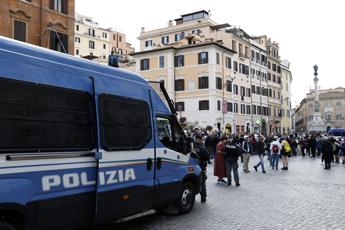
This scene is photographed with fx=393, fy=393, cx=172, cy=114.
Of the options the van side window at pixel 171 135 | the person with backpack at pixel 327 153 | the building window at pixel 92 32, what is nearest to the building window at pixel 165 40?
the building window at pixel 92 32

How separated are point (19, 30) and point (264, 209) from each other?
26030mm

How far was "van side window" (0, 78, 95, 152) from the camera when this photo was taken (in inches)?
201

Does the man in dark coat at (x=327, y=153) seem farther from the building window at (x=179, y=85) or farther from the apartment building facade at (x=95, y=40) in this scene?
the apartment building facade at (x=95, y=40)

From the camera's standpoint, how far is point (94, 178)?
6.41 metres

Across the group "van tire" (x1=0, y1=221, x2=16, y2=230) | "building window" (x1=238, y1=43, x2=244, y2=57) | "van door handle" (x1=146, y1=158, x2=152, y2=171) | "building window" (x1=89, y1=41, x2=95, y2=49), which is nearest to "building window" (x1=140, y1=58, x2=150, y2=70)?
"building window" (x1=238, y1=43, x2=244, y2=57)

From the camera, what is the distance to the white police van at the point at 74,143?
204 inches

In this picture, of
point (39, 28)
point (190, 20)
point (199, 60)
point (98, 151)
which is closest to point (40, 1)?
point (39, 28)

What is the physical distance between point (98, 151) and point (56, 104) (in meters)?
1.11

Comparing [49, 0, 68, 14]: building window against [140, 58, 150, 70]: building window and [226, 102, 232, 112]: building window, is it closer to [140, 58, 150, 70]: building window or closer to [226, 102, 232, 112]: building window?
[140, 58, 150, 70]: building window

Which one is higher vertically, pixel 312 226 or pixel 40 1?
pixel 40 1

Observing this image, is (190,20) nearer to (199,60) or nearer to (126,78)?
(199,60)

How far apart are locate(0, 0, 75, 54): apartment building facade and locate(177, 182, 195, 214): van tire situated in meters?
23.2

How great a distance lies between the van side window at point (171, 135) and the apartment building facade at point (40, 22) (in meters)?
23.2

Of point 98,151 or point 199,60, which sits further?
point 199,60
